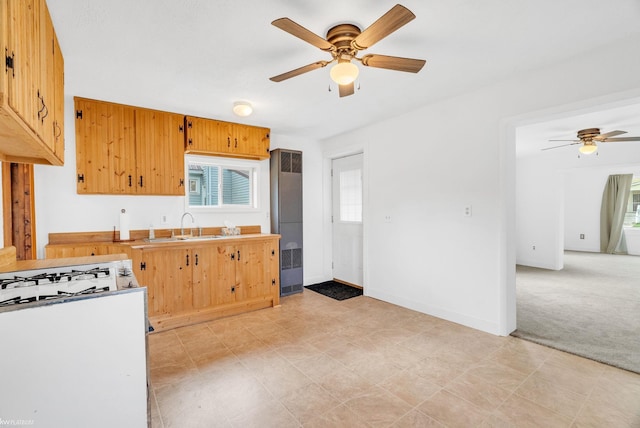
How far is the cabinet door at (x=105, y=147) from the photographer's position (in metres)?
3.14

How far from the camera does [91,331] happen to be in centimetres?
124

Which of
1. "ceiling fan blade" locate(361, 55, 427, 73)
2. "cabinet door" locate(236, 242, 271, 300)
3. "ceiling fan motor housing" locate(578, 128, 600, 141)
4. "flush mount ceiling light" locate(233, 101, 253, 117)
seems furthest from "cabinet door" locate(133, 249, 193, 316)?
"ceiling fan motor housing" locate(578, 128, 600, 141)

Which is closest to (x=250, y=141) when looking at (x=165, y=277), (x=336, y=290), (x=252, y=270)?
(x=252, y=270)

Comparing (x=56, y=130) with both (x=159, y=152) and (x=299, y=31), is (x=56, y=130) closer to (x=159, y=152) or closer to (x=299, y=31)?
(x=159, y=152)

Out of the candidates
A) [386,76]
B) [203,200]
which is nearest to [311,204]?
[203,200]

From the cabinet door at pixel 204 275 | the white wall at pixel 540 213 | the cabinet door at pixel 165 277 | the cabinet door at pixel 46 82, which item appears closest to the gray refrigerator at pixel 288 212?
the cabinet door at pixel 204 275

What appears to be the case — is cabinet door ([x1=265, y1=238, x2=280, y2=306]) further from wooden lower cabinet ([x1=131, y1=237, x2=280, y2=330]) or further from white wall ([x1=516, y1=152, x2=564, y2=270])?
white wall ([x1=516, y1=152, x2=564, y2=270])

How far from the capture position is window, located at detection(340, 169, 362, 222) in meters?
4.80

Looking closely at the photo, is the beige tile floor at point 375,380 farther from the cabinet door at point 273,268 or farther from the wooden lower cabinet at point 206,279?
the cabinet door at point 273,268

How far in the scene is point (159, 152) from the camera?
3.55m

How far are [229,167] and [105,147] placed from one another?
150 cm

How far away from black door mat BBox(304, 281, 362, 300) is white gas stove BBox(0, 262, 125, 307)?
302 centimetres

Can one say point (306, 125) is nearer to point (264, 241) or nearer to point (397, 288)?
point (264, 241)

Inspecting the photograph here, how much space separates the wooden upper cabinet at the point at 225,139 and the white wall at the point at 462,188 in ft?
5.33
